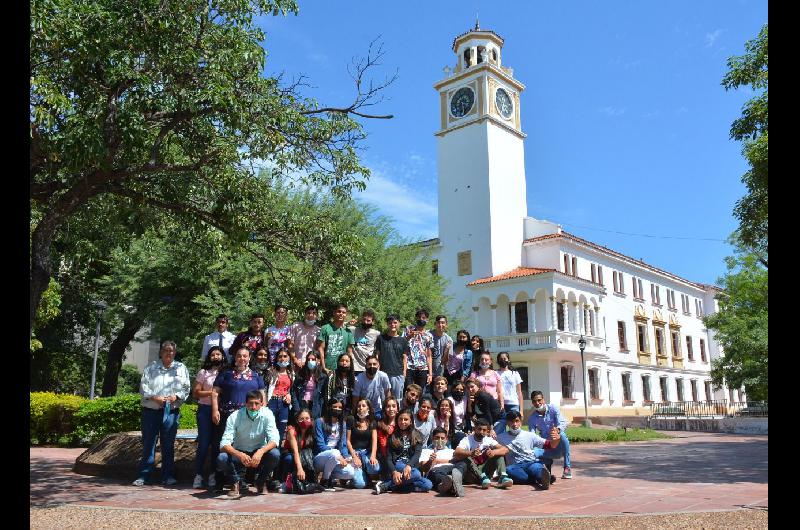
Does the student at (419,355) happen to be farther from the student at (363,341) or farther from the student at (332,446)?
the student at (332,446)

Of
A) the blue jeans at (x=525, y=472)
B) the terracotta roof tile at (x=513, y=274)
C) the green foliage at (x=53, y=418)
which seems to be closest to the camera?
the blue jeans at (x=525, y=472)

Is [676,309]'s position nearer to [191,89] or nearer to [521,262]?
[521,262]

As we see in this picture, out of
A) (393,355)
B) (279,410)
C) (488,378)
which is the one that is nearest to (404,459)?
(393,355)

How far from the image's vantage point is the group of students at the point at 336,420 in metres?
8.53

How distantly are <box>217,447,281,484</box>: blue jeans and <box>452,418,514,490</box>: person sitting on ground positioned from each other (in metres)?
2.46

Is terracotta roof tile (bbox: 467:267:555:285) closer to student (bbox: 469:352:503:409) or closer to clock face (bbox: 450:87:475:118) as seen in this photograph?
clock face (bbox: 450:87:475:118)

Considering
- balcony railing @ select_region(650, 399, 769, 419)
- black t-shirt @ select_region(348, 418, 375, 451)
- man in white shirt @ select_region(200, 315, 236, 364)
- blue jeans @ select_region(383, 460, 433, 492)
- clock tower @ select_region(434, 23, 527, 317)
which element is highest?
clock tower @ select_region(434, 23, 527, 317)

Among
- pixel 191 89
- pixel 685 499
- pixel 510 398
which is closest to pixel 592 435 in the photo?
pixel 510 398

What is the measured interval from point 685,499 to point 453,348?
171 inches

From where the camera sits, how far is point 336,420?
30.2 ft

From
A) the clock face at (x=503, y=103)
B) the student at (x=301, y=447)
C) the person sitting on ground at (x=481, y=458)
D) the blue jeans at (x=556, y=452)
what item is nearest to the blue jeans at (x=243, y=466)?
the student at (x=301, y=447)

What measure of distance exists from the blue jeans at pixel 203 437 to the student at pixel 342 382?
164 centimetres

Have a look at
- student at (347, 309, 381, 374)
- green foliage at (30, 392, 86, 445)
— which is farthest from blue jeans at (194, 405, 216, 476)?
green foliage at (30, 392, 86, 445)

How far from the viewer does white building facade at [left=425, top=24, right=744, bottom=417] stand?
34156mm
